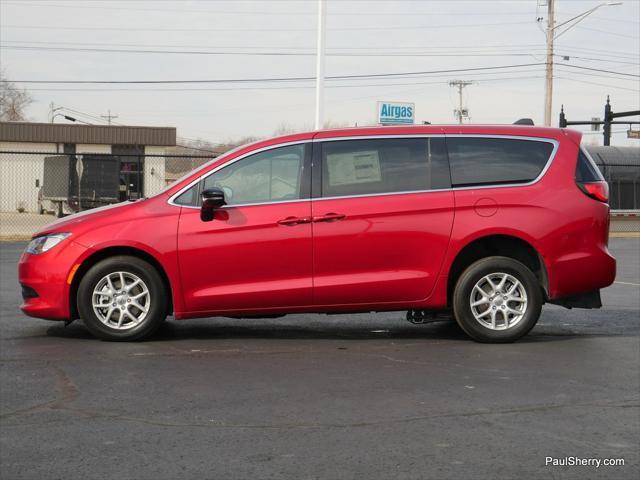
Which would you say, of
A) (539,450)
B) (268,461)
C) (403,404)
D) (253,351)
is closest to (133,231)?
(253,351)

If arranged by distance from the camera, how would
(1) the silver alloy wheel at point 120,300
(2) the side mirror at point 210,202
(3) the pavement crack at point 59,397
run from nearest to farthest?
(3) the pavement crack at point 59,397 < (2) the side mirror at point 210,202 < (1) the silver alloy wheel at point 120,300

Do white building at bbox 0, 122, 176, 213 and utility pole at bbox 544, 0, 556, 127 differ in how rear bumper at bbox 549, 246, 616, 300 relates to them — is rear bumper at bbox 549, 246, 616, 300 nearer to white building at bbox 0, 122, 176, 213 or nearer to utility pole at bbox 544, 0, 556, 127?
utility pole at bbox 544, 0, 556, 127

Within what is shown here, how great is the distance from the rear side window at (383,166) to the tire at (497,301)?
85 cm

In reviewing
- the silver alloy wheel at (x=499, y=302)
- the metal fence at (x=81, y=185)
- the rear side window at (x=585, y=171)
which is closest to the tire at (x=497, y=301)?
the silver alloy wheel at (x=499, y=302)

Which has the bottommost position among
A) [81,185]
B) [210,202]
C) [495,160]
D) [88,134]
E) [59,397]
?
[59,397]

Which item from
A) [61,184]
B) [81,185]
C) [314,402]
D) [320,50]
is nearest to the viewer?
[314,402]

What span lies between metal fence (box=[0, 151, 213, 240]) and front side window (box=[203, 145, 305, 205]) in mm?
22594

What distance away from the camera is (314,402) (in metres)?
5.86

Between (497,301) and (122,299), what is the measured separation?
3.23 meters

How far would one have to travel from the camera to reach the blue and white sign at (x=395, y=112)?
82.7ft

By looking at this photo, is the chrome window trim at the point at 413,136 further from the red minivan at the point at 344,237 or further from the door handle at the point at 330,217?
the door handle at the point at 330,217

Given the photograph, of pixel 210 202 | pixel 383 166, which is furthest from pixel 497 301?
pixel 210 202

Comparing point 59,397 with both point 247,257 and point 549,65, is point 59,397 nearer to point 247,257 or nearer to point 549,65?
point 247,257

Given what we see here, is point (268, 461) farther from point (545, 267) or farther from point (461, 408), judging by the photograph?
point (545, 267)
